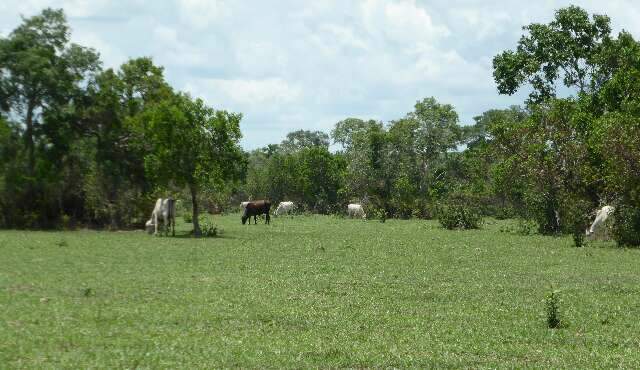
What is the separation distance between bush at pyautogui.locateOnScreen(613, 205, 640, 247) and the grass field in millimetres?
3246

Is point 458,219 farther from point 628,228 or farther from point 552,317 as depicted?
point 552,317

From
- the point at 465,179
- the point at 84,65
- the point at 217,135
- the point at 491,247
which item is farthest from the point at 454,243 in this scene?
the point at 465,179

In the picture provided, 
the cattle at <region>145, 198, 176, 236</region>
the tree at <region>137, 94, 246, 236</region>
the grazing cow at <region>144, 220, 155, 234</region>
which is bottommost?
the grazing cow at <region>144, 220, 155, 234</region>

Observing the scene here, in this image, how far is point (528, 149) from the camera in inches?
1501

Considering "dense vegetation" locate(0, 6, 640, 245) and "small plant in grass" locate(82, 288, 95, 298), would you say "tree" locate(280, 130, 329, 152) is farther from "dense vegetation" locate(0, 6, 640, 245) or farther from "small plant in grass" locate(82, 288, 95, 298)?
"small plant in grass" locate(82, 288, 95, 298)

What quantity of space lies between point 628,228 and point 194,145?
1889cm

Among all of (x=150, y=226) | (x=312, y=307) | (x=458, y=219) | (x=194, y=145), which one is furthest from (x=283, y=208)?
(x=312, y=307)

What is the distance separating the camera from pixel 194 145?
116 ft

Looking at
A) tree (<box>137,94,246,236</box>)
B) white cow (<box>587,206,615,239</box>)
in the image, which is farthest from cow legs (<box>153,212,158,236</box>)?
white cow (<box>587,206,615,239</box>)

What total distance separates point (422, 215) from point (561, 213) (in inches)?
894

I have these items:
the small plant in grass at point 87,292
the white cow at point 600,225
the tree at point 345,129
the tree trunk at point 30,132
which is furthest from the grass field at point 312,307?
the tree at point 345,129

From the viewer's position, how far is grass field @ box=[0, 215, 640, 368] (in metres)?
10.5

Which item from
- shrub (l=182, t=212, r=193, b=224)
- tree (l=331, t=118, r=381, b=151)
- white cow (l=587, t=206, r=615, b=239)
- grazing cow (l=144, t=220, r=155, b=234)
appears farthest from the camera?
tree (l=331, t=118, r=381, b=151)

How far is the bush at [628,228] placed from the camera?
2980 cm
